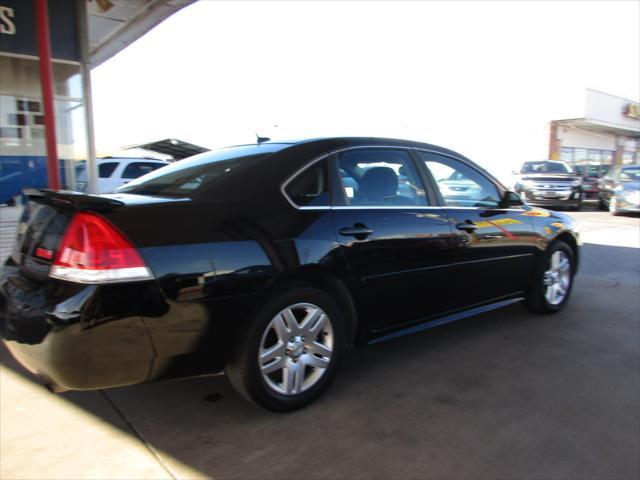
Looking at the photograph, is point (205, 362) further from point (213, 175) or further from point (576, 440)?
point (576, 440)

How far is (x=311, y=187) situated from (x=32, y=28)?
21.2 ft

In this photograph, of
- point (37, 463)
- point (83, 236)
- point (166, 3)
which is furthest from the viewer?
point (166, 3)

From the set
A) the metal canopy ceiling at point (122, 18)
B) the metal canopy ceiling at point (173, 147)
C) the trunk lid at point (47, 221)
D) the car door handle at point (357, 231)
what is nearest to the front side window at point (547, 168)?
the metal canopy ceiling at point (173, 147)

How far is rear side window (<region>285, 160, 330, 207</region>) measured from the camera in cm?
298

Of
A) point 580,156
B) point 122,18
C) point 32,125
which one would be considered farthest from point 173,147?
point 580,156

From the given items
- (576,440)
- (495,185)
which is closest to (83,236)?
(576,440)

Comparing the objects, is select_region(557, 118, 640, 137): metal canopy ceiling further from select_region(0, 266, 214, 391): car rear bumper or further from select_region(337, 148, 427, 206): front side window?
select_region(0, 266, 214, 391): car rear bumper

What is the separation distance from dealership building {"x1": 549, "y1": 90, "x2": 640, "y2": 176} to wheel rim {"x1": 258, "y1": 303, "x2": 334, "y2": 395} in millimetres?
28280

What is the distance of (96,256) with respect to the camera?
2.25 meters

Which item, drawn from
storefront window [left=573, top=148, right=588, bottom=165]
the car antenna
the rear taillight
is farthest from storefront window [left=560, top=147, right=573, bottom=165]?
the rear taillight

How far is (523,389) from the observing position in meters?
3.30

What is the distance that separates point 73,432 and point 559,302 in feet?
14.1

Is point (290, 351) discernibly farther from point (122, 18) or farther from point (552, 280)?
point (122, 18)

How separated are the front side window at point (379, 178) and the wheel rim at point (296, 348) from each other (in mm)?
796
